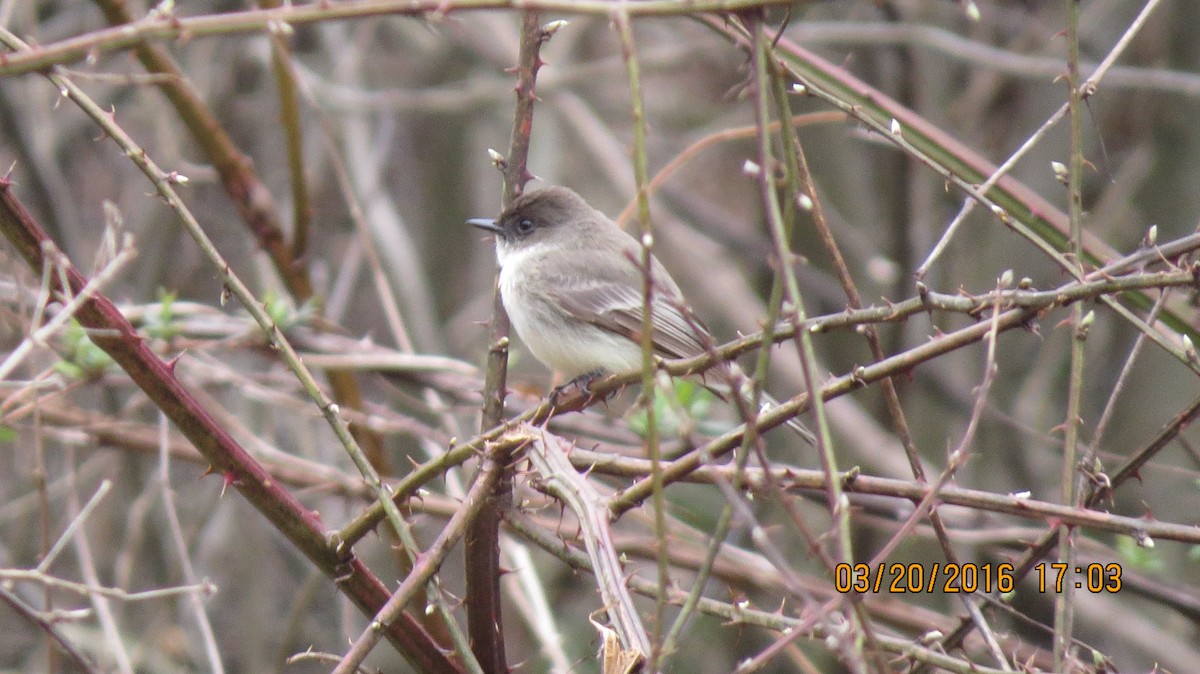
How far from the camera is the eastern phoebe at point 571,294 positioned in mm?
4797

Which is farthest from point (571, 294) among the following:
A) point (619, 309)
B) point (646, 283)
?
point (646, 283)

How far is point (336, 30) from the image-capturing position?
24.2 ft

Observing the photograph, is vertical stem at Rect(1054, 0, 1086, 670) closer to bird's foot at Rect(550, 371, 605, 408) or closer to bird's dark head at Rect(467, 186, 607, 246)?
bird's foot at Rect(550, 371, 605, 408)

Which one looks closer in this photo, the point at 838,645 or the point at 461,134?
the point at 838,645

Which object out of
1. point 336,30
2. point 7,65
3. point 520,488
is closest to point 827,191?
point 336,30

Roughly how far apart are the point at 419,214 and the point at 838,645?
7201 millimetres

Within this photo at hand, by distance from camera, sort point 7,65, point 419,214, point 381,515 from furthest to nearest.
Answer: point 419,214 → point 381,515 → point 7,65

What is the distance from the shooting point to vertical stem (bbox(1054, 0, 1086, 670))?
2.23 metres

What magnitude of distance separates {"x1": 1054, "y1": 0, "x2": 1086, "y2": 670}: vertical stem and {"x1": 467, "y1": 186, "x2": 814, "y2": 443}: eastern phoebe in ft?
7.22

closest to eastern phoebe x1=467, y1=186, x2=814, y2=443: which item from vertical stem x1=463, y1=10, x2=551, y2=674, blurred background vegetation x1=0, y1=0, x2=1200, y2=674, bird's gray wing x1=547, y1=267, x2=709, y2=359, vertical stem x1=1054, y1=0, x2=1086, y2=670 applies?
bird's gray wing x1=547, y1=267, x2=709, y2=359

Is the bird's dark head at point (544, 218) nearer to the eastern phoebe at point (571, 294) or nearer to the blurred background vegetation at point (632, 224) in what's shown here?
the eastern phoebe at point (571, 294)

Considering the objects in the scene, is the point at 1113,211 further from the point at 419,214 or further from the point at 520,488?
the point at 520,488

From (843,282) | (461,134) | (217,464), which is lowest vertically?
(217,464)

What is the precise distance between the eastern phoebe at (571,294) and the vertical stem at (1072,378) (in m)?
2.20
